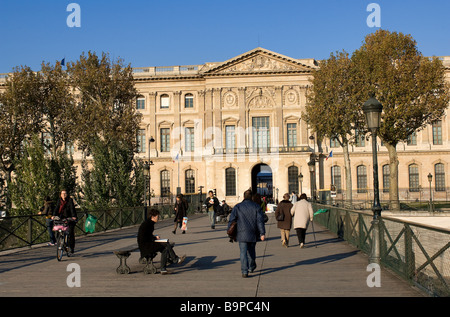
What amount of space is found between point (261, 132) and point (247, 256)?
166ft

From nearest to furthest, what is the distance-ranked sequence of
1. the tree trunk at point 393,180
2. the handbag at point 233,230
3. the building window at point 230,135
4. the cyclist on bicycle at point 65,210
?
1. the handbag at point 233,230
2. the cyclist on bicycle at point 65,210
3. the tree trunk at point 393,180
4. the building window at point 230,135

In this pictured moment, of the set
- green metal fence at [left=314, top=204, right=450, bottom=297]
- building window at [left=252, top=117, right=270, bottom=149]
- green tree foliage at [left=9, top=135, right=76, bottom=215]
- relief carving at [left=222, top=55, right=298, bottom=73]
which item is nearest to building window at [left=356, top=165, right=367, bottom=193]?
building window at [left=252, top=117, right=270, bottom=149]

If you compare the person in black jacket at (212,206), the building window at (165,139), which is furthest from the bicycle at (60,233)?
the building window at (165,139)

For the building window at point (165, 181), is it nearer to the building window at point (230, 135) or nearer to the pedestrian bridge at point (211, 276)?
the building window at point (230, 135)

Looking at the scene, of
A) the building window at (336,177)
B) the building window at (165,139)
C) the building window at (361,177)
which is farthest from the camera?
the building window at (165,139)

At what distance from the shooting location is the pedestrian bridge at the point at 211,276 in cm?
900

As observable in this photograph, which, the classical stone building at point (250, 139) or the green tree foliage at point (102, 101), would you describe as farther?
the classical stone building at point (250, 139)

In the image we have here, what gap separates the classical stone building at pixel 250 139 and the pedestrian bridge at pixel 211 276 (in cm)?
4339

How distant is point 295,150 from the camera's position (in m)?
58.9

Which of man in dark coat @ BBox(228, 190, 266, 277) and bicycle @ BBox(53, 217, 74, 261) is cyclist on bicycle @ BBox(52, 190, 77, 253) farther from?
man in dark coat @ BBox(228, 190, 266, 277)

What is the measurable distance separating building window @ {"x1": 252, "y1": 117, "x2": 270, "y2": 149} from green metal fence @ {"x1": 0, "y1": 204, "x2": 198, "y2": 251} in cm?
2535
